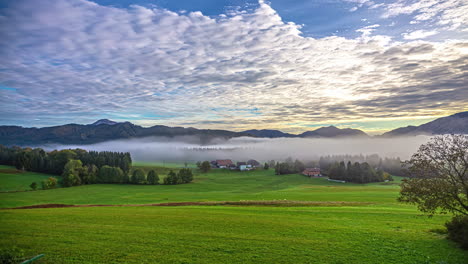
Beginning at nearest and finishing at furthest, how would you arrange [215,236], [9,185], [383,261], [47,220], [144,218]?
[383,261]
[215,236]
[47,220]
[144,218]
[9,185]

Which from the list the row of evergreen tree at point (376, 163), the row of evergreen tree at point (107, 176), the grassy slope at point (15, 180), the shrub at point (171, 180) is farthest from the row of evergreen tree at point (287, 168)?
the grassy slope at point (15, 180)

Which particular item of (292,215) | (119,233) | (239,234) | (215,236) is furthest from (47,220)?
→ (292,215)

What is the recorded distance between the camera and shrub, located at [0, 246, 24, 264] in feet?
45.4

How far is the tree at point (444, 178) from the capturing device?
17.7 metres

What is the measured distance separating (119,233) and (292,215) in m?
18.0

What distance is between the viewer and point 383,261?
611 inches

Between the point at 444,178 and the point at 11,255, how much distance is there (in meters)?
28.1

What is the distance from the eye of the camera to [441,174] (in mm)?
18422

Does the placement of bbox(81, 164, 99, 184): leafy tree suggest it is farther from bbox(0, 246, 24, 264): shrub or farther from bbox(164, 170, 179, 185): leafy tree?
bbox(0, 246, 24, 264): shrub

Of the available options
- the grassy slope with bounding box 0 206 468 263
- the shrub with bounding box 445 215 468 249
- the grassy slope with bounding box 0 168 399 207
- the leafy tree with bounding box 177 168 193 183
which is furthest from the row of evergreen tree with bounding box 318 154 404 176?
the shrub with bounding box 445 215 468 249

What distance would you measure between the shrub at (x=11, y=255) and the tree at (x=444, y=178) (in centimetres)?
2555

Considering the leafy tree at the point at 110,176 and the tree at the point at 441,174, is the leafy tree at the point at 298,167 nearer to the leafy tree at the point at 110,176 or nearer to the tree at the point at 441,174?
the leafy tree at the point at 110,176

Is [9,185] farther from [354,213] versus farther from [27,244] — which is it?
[354,213]

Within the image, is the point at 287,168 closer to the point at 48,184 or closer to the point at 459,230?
the point at 48,184
